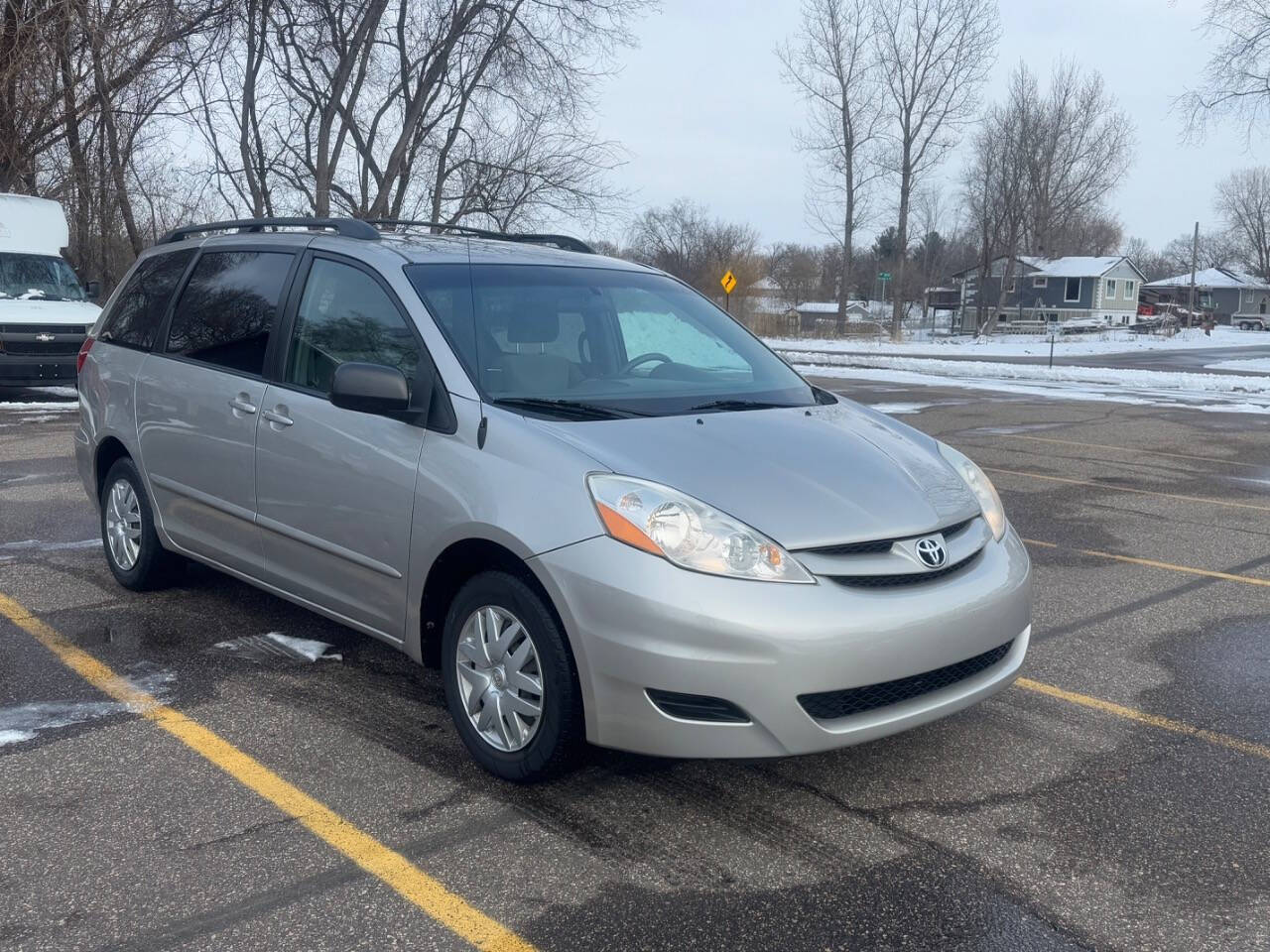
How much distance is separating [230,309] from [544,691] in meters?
2.64

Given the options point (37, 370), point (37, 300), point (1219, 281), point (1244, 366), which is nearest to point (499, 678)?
point (37, 370)

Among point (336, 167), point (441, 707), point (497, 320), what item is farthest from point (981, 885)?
point (336, 167)

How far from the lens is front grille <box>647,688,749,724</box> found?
Answer: 10.8 ft

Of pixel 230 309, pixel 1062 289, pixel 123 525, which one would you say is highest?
pixel 1062 289

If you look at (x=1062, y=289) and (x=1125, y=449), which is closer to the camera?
(x=1125, y=449)

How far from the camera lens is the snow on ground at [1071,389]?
18766 mm

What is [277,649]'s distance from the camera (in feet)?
16.7

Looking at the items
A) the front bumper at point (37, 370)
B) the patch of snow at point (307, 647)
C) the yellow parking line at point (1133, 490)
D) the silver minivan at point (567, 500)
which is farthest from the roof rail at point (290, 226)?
the front bumper at point (37, 370)

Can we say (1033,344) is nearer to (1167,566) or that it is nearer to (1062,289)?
(1062,289)

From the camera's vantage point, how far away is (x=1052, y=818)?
11.8 feet

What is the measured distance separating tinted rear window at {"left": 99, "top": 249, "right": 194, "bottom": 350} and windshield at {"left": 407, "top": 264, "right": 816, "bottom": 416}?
6.59ft

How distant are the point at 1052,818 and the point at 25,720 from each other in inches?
140

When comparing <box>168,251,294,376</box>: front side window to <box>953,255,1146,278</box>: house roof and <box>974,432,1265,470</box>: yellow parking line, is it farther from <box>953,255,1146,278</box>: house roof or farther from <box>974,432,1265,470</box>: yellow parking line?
<box>953,255,1146,278</box>: house roof

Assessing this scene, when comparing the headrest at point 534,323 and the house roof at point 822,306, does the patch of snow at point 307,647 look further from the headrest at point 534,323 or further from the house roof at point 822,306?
the house roof at point 822,306
